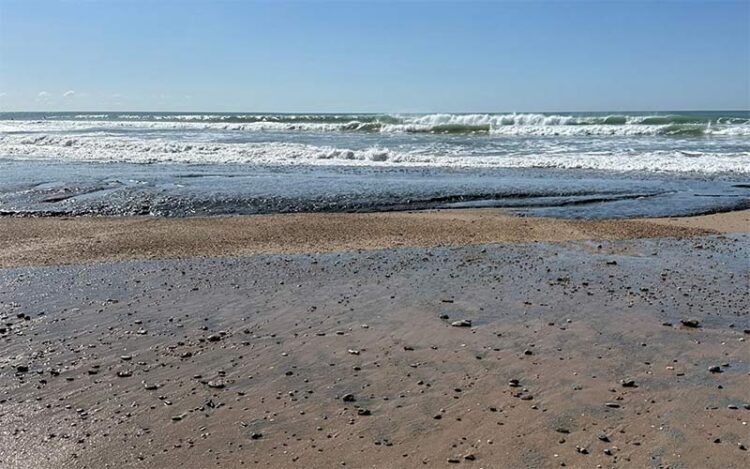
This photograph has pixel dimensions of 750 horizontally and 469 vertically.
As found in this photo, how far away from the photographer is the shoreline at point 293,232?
8.45 metres

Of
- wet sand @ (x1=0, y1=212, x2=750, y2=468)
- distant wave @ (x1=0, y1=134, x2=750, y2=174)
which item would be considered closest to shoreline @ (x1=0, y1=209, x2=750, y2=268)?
wet sand @ (x1=0, y1=212, x2=750, y2=468)

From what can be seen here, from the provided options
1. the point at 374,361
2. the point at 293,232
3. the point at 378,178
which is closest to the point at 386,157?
the point at 378,178

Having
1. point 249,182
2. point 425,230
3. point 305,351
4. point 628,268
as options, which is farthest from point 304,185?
point 305,351

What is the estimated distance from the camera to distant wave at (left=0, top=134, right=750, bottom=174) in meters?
19.8

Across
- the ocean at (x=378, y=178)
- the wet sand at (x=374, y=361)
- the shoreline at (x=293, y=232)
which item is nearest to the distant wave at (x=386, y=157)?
the ocean at (x=378, y=178)

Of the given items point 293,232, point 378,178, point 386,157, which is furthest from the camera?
point 386,157

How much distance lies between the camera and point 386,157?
22.9m

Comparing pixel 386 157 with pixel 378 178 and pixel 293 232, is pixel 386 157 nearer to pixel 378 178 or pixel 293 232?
pixel 378 178

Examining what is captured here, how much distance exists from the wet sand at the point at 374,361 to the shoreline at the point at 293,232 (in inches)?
18.1

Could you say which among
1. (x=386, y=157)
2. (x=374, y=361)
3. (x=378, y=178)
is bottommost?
(x=374, y=361)

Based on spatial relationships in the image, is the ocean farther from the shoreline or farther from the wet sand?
the wet sand

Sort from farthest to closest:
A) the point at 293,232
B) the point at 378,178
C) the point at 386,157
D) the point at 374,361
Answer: the point at 386,157
the point at 378,178
the point at 293,232
the point at 374,361

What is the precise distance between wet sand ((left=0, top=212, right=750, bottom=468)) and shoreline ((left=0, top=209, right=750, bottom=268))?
0.46 meters

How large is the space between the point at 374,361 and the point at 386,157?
18600mm
